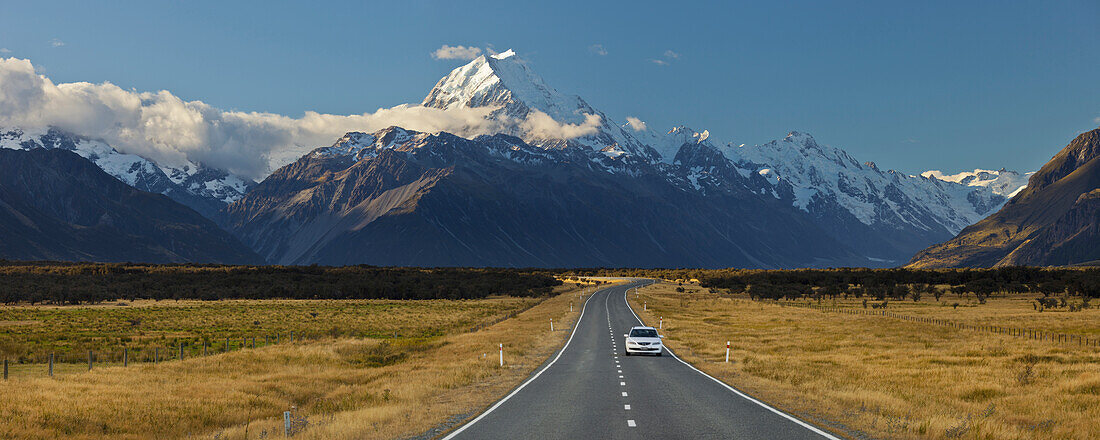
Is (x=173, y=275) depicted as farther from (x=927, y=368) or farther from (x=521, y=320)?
(x=927, y=368)

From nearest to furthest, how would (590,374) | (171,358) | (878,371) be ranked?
(590,374) → (878,371) → (171,358)

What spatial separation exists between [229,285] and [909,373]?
150 m

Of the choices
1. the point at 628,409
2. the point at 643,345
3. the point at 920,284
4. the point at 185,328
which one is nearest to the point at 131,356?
the point at 185,328

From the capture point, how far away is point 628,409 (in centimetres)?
2172

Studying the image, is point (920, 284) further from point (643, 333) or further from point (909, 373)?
point (909, 373)

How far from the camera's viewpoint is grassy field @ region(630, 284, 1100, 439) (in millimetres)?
20328

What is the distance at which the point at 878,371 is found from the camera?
→ 113 ft

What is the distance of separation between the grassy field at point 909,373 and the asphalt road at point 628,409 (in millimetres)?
1461

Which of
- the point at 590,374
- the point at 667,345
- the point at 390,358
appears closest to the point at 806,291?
the point at 667,345

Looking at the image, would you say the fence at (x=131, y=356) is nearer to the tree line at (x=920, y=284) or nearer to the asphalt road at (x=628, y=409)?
the asphalt road at (x=628, y=409)

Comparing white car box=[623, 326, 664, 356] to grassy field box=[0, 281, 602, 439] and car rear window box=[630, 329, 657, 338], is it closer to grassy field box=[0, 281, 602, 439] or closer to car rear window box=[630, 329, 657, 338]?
car rear window box=[630, 329, 657, 338]

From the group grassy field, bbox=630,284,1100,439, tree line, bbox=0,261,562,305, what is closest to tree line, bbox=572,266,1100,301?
tree line, bbox=0,261,562,305

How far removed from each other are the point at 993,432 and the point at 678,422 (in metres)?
7.05

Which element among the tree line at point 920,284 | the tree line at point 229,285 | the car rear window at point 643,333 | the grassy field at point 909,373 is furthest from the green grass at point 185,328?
the tree line at point 920,284
